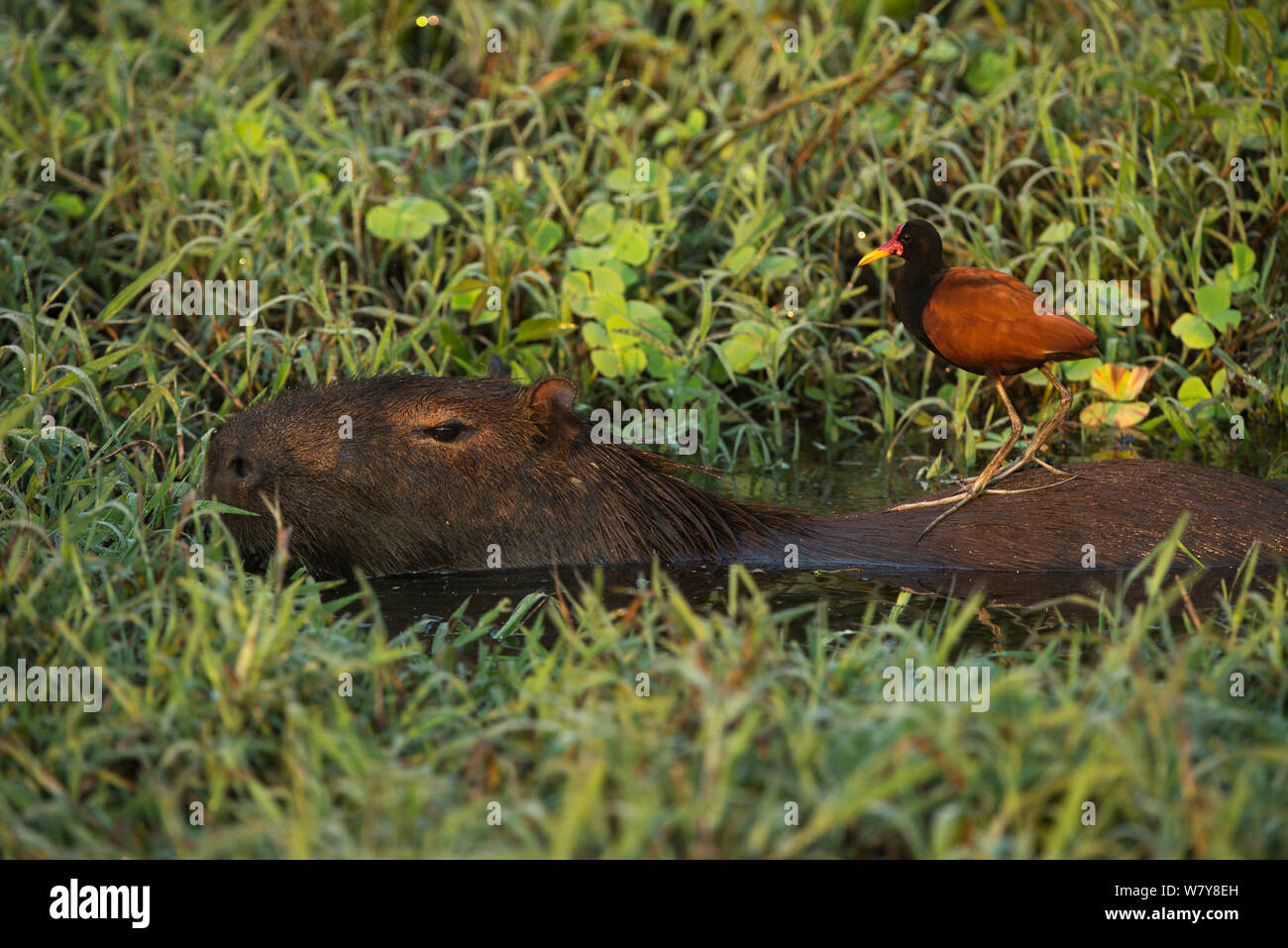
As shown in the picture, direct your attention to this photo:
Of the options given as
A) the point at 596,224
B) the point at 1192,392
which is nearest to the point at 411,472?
the point at 596,224

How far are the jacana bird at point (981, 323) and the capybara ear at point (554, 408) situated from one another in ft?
3.30

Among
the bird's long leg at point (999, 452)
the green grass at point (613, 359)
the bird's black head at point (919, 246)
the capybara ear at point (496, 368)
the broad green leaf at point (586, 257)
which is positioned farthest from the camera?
the broad green leaf at point (586, 257)

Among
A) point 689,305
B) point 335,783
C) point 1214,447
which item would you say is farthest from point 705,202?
point 335,783

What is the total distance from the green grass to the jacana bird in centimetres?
74

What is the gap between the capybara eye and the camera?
4.96 meters

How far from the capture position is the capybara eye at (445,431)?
4.96 metres

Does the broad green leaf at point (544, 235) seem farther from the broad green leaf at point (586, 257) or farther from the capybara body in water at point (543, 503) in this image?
the capybara body in water at point (543, 503)

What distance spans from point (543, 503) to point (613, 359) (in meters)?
1.57

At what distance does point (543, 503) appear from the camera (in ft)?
16.3

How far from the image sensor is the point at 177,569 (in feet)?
12.6

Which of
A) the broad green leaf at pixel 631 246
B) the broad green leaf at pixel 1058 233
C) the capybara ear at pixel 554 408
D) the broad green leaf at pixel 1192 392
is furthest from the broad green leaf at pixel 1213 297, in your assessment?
the capybara ear at pixel 554 408

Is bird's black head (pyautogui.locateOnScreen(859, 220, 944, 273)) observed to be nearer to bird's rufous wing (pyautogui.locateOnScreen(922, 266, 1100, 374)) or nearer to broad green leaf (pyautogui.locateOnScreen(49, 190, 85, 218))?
bird's rufous wing (pyautogui.locateOnScreen(922, 266, 1100, 374))

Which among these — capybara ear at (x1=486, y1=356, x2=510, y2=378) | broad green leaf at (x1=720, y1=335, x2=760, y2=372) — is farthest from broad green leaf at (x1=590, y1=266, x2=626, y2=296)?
capybara ear at (x1=486, y1=356, x2=510, y2=378)

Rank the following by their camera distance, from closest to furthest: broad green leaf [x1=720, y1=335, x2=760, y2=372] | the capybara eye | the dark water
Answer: the dark water → the capybara eye → broad green leaf [x1=720, y1=335, x2=760, y2=372]
